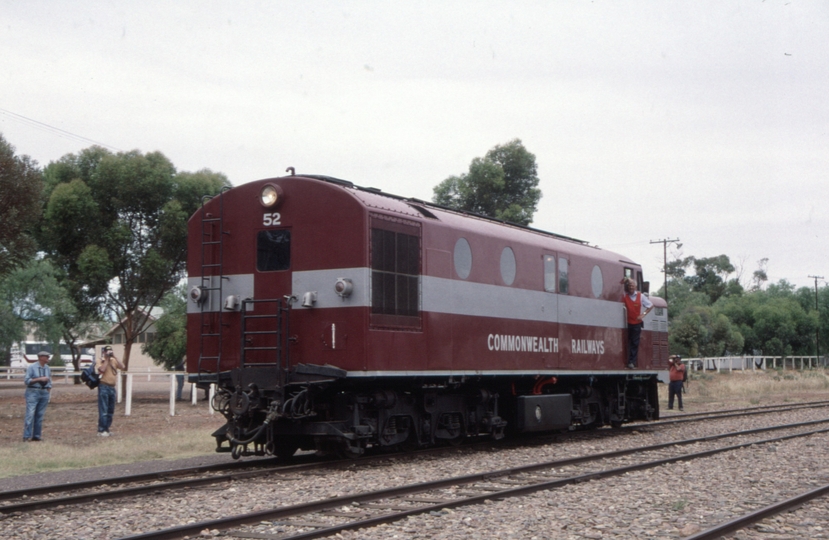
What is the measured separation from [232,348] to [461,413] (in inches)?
158

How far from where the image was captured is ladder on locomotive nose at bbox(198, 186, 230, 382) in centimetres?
1263

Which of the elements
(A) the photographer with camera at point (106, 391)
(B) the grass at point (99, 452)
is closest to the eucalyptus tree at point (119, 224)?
(A) the photographer with camera at point (106, 391)

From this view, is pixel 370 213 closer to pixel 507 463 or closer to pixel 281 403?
pixel 281 403

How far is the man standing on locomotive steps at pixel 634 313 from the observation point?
18609mm

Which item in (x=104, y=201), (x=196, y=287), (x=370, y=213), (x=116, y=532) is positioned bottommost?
(x=116, y=532)

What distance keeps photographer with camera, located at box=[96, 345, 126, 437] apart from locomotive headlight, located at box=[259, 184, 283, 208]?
6.62 meters

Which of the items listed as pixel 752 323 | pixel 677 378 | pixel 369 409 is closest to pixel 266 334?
pixel 369 409

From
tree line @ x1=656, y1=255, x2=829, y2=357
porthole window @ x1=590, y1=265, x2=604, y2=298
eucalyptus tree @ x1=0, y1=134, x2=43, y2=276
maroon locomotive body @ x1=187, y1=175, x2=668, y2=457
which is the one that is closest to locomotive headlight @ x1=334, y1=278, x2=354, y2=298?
maroon locomotive body @ x1=187, y1=175, x2=668, y2=457

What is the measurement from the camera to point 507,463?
12.7m

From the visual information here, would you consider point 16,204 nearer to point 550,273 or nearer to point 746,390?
point 550,273

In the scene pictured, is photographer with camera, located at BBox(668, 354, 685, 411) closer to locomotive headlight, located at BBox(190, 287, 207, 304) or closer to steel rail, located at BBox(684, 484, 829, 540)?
steel rail, located at BBox(684, 484, 829, 540)

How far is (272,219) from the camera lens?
12633 millimetres

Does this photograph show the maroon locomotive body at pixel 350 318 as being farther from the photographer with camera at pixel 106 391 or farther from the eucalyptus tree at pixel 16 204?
the eucalyptus tree at pixel 16 204

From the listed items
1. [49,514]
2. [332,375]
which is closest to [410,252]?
[332,375]
